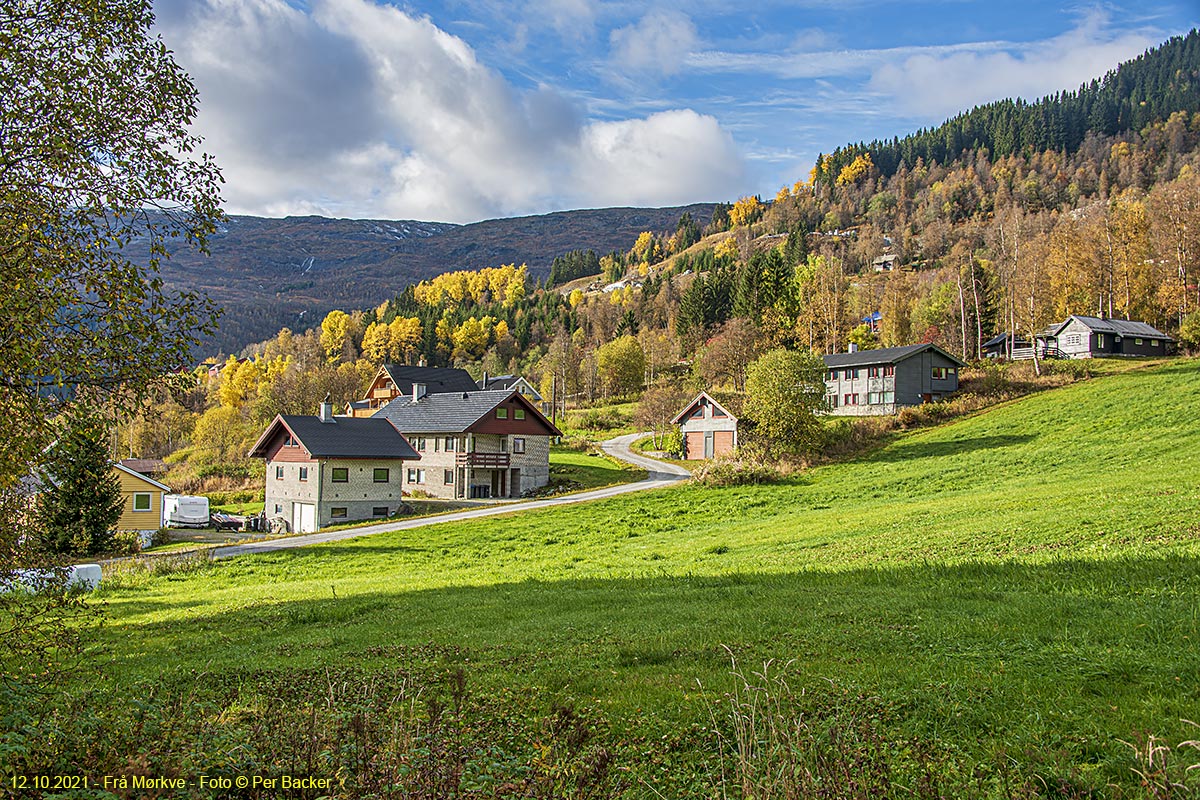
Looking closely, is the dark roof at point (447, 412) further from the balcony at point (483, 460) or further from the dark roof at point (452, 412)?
the balcony at point (483, 460)

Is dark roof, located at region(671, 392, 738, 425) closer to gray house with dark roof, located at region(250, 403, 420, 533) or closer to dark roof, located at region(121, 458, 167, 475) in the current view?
gray house with dark roof, located at region(250, 403, 420, 533)

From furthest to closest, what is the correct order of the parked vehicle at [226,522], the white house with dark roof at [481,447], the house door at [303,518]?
the white house with dark roof at [481,447] → the parked vehicle at [226,522] → the house door at [303,518]

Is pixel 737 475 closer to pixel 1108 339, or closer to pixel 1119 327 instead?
pixel 1108 339

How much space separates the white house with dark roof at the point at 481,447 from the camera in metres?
57.5

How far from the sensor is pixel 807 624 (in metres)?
10.5

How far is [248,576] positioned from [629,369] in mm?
88181

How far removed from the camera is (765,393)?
49.1 m

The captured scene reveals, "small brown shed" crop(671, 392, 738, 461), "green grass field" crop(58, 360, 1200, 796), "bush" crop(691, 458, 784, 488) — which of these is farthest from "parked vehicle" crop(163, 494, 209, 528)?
"small brown shed" crop(671, 392, 738, 461)

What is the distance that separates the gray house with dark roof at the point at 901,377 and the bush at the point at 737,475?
26.8 metres

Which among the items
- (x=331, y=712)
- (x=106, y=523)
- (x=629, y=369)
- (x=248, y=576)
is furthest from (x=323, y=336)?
(x=331, y=712)

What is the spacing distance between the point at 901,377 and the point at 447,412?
41056 millimetres

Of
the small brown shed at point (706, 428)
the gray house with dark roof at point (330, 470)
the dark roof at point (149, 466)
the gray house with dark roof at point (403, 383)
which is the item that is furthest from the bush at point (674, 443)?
the dark roof at point (149, 466)

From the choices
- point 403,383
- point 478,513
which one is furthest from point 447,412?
point 403,383

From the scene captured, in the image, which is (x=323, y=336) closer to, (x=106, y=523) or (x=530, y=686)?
(x=106, y=523)
